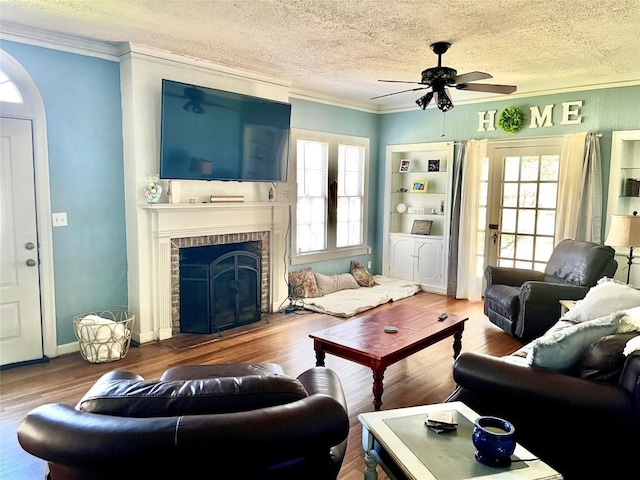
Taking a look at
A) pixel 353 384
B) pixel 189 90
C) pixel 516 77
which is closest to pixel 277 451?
pixel 353 384

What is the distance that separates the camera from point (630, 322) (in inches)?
87.3

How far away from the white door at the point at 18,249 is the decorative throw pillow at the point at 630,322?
13.3 feet

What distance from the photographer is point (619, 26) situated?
3.30 meters

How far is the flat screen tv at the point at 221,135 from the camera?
4094 mm

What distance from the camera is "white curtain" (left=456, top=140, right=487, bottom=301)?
5887 millimetres

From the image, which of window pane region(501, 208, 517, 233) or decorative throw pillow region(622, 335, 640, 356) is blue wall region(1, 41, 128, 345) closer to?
decorative throw pillow region(622, 335, 640, 356)

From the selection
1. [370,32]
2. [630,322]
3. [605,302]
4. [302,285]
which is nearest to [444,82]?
[370,32]

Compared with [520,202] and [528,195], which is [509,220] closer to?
[520,202]

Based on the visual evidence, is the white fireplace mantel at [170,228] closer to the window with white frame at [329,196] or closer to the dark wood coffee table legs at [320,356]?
the window with white frame at [329,196]

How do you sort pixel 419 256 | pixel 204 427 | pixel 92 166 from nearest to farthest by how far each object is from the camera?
1. pixel 204 427
2. pixel 92 166
3. pixel 419 256

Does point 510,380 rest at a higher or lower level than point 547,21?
lower

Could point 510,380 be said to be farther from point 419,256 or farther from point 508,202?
point 419,256

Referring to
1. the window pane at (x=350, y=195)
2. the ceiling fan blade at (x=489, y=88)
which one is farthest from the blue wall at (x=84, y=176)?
the window pane at (x=350, y=195)

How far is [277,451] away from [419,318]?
2585 mm
